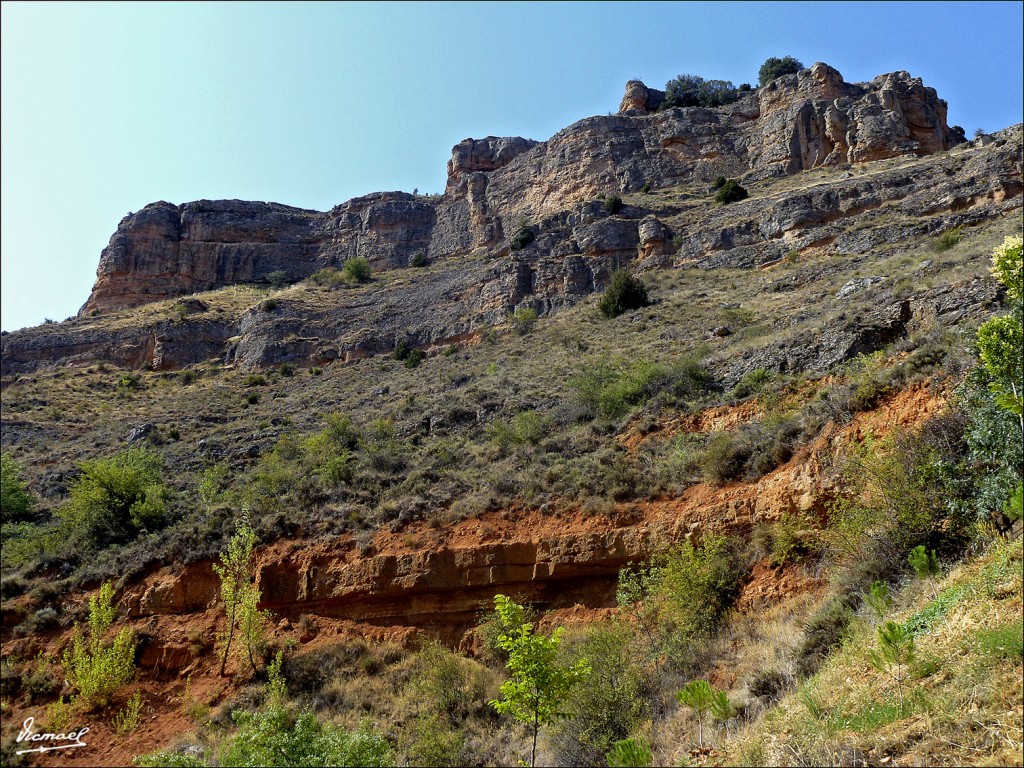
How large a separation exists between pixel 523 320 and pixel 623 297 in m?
5.95

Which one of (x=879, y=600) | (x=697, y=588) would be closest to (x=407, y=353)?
(x=697, y=588)

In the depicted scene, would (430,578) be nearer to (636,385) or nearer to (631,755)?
(636,385)

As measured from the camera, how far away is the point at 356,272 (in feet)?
169

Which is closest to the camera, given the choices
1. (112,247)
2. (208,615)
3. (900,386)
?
(900,386)

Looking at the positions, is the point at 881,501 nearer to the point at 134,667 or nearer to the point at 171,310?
the point at 134,667

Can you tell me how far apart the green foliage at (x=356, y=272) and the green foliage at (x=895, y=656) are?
48.5 metres

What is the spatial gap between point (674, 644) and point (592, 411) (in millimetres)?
8858

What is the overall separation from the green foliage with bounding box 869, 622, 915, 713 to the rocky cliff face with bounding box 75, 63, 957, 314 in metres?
40.0

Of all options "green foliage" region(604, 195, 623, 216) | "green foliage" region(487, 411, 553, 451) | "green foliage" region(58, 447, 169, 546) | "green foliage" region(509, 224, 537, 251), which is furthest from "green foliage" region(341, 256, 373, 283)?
"green foliage" region(487, 411, 553, 451)

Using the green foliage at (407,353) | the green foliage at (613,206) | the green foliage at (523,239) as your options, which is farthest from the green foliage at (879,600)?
the green foliage at (523,239)

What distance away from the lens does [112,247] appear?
5569cm

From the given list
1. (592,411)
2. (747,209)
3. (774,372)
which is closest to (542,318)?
(747,209)

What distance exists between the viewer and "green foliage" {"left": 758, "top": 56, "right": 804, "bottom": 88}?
187ft

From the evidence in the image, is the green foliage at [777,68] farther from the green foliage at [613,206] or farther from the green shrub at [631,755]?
the green shrub at [631,755]
